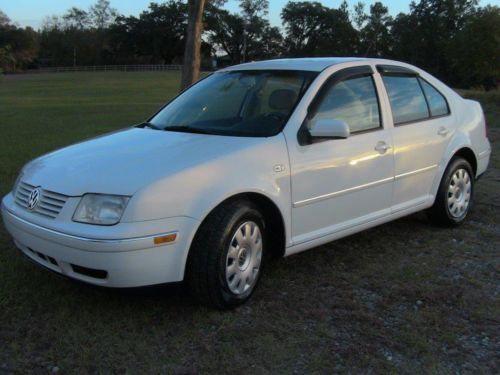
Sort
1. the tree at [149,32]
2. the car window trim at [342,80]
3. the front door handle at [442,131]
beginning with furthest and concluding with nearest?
the tree at [149,32] → the front door handle at [442,131] → the car window trim at [342,80]

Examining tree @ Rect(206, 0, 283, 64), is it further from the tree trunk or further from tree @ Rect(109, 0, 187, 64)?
the tree trunk

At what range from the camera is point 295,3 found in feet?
390

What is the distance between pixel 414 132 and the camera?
4.80 m

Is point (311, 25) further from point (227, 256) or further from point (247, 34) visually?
point (227, 256)

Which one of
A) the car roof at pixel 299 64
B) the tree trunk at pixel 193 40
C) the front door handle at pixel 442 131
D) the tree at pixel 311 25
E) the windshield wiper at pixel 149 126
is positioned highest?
the tree at pixel 311 25

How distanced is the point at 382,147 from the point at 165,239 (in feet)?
6.78

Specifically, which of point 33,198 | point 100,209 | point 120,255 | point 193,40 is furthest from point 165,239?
point 193,40

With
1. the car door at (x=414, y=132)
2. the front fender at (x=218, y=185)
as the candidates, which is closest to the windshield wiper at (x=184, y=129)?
the front fender at (x=218, y=185)

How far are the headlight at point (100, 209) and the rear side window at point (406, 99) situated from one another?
8.28ft

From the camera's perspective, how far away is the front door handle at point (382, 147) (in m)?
4.43

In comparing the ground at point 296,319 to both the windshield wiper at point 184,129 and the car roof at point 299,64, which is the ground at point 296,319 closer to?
the windshield wiper at point 184,129

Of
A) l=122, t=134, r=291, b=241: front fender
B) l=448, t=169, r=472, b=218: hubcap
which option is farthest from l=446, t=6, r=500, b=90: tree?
l=122, t=134, r=291, b=241: front fender

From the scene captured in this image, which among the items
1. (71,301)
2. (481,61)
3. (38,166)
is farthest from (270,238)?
(481,61)

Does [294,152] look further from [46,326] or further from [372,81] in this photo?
[46,326]
